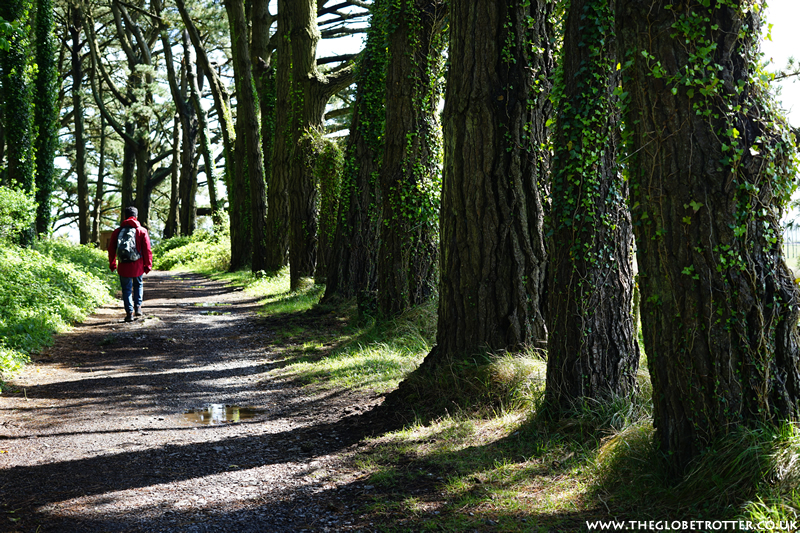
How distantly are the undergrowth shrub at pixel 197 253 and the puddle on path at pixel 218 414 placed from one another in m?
20.3

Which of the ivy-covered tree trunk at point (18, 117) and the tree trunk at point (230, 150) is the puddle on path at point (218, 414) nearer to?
the ivy-covered tree trunk at point (18, 117)

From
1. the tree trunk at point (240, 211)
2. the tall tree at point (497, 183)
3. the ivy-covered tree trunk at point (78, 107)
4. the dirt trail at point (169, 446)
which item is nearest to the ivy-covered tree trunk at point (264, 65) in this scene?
the tree trunk at point (240, 211)

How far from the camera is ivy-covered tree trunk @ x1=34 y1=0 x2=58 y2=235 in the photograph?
1694 cm

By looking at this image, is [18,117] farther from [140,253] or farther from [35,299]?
[35,299]

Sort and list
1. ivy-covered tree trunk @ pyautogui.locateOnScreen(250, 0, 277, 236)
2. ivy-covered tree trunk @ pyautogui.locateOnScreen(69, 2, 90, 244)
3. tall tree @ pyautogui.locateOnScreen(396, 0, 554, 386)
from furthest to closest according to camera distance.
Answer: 1. ivy-covered tree trunk @ pyautogui.locateOnScreen(69, 2, 90, 244)
2. ivy-covered tree trunk @ pyautogui.locateOnScreen(250, 0, 277, 236)
3. tall tree @ pyautogui.locateOnScreen(396, 0, 554, 386)

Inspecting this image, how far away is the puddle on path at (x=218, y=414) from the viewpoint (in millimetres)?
5648

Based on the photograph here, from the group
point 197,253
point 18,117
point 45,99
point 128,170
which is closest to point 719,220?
point 18,117

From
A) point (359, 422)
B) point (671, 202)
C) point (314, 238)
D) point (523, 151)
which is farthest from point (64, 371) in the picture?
point (314, 238)

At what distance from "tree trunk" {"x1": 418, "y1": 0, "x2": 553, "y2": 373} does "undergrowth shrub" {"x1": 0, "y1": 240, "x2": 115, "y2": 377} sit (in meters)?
5.13

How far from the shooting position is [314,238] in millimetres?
15023

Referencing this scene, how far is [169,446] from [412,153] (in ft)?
16.3

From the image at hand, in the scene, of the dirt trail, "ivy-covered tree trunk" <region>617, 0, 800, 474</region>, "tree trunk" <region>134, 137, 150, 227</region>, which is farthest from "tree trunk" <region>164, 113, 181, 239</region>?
"ivy-covered tree trunk" <region>617, 0, 800, 474</region>

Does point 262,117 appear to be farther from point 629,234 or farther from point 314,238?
point 629,234

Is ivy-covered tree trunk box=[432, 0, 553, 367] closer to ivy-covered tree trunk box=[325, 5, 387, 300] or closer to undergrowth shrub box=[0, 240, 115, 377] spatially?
ivy-covered tree trunk box=[325, 5, 387, 300]
